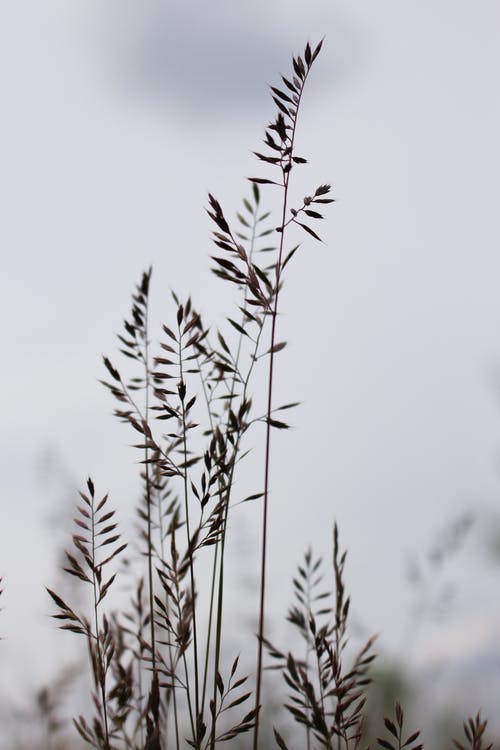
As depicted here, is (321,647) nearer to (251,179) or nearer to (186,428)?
(186,428)

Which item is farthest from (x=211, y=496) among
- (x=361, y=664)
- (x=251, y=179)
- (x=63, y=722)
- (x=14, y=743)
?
(x=14, y=743)

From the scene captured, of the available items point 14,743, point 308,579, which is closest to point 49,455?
point 14,743

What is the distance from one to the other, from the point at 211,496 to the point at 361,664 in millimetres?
480

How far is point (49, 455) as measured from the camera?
4219 millimetres

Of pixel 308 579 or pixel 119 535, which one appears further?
pixel 308 579

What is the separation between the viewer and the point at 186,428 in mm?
1697

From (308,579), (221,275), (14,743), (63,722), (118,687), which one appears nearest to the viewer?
(221,275)

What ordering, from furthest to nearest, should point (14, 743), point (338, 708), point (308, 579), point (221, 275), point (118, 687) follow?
point (14, 743) < point (308, 579) < point (118, 687) < point (221, 275) < point (338, 708)

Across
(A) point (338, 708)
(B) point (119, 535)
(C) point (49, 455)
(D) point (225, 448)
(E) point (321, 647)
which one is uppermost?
(C) point (49, 455)

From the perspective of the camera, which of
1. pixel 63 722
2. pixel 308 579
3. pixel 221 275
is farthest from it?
pixel 63 722

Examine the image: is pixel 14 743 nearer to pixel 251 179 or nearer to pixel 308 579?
pixel 308 579

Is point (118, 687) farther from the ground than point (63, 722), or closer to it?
farther from the ground

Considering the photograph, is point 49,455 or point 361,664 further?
point 49,455

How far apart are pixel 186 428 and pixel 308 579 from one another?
1.99 ft
